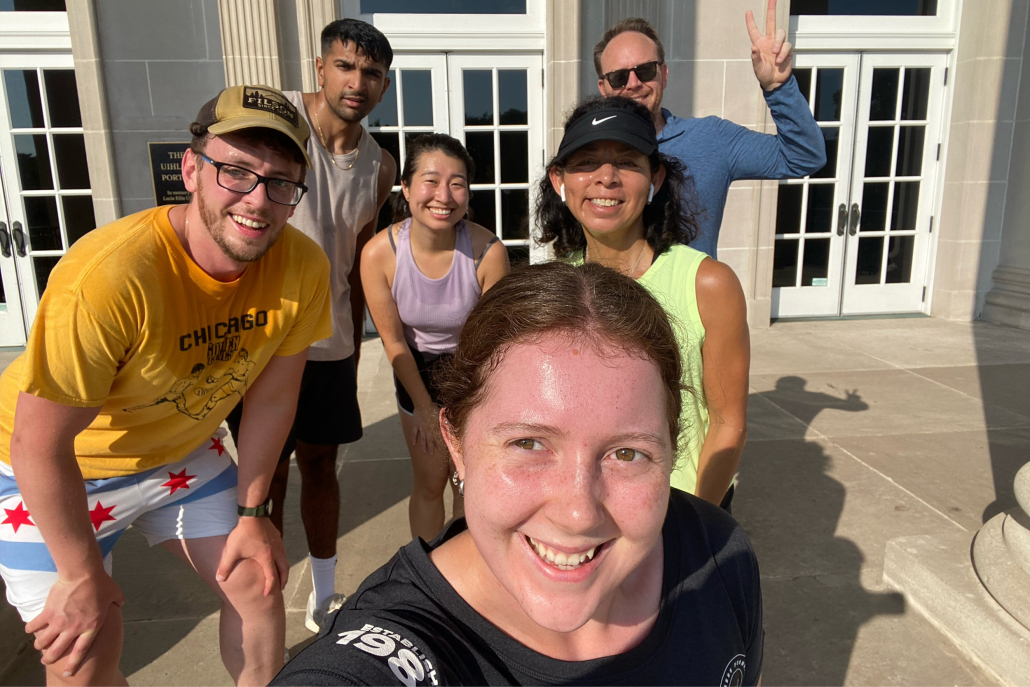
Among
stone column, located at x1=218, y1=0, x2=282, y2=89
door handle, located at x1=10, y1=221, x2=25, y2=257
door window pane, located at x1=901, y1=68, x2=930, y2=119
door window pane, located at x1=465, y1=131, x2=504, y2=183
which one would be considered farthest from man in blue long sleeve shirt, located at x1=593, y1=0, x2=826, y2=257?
door handle, located at x1=10, y1=221, x2=25, y2=257

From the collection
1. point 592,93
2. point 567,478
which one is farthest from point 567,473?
point 592,93

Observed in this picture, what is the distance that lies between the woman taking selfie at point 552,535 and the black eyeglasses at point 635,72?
65.2 inches

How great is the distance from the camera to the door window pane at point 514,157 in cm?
674

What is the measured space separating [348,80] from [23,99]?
5512 millimetres

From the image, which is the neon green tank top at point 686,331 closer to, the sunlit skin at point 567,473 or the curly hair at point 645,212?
the curly hair at point 645,212

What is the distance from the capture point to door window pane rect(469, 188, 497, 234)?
6875 millimetres

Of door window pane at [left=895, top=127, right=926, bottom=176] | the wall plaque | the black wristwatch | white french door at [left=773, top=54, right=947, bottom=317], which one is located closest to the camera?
the black wristwatch

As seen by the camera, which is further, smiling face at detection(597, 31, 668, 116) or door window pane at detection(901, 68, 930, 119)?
door window pane at detection(901, 68, 930, 119)

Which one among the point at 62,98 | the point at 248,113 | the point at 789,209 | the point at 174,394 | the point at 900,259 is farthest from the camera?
the point at 900,259

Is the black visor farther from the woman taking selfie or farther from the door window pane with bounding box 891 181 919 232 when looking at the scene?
the door window pane with bounding box 891 181 919 232

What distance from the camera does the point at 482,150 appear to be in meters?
6.74

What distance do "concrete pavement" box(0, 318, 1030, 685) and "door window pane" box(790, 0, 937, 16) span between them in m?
3.68

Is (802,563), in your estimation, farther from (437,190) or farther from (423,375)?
(437,190)

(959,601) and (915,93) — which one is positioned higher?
(915,93)
